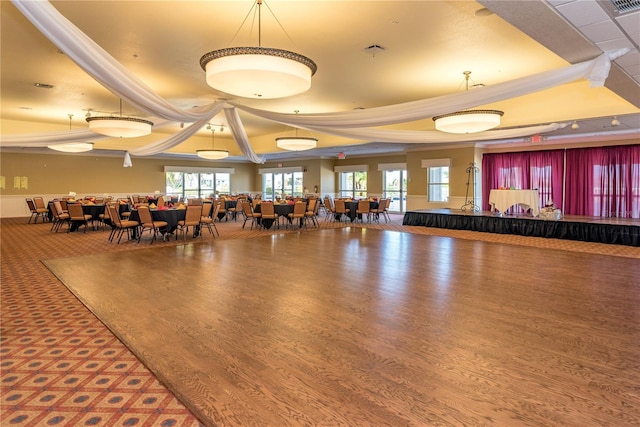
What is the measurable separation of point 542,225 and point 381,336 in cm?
828

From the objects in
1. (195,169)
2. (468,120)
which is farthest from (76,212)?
(195,169)

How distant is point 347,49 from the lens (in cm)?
603

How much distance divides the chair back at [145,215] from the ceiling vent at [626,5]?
8206 millimetres

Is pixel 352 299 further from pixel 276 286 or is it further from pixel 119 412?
pixel 119 412

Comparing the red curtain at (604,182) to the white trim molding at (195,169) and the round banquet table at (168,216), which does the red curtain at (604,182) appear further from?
the white trim molding at (195,169)

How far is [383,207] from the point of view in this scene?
14.3 metres

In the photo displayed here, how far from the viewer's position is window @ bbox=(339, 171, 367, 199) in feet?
63.2

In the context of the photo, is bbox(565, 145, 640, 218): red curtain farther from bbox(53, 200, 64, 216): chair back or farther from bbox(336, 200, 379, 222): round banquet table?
bbox(53, 200, 64, 216): chair back

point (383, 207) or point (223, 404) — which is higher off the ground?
point (383, 207)

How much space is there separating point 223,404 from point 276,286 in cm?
258

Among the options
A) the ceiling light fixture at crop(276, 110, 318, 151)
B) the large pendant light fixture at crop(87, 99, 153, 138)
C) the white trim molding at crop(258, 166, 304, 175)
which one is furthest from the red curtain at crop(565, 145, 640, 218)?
the large pendant light fixture at crop(87, 99, 153, 138)

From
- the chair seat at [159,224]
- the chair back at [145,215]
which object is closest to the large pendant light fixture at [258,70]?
the chair back at [145,215]

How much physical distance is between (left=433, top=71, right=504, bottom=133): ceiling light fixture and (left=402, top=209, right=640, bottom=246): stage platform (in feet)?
13.9

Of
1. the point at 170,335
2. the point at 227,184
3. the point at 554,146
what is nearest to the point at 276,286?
the point at 170,335
